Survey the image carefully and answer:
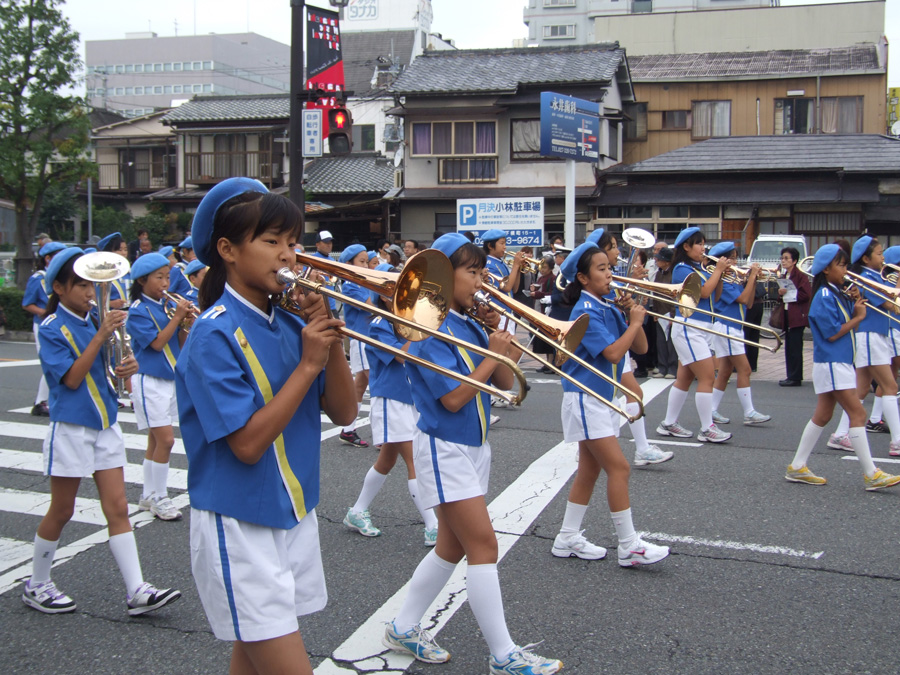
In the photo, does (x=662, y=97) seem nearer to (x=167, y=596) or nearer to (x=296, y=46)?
(x=296, y=46)

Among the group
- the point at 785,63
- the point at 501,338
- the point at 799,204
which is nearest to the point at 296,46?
the point at 501,338

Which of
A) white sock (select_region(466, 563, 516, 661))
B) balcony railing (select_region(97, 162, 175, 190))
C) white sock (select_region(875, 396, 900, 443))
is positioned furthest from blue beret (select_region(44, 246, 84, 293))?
balcony railing (select_region(97, 162, 175, 190))

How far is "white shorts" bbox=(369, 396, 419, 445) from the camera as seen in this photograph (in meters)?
5.53

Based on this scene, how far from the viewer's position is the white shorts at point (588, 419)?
4789mm

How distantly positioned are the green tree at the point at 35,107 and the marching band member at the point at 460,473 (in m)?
20.0

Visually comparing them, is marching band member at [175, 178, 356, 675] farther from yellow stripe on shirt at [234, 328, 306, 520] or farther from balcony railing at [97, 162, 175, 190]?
balcony railing at [97, 162, 175, 190]

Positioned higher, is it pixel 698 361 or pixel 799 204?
pixel 799 204

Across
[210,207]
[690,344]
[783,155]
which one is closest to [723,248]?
[690,344]

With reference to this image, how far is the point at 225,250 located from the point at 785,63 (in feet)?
99.1

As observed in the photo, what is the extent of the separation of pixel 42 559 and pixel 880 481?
5.59 m

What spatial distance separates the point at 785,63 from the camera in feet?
94.4

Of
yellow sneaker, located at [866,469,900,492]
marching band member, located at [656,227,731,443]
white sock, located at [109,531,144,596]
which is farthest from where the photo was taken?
marching band member, located at [656,227,731,443]

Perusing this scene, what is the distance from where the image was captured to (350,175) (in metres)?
30.8

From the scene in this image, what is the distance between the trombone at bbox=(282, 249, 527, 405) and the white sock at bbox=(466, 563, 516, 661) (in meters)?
0.83
